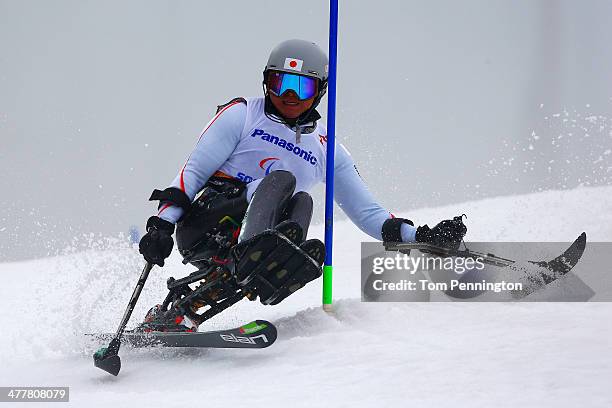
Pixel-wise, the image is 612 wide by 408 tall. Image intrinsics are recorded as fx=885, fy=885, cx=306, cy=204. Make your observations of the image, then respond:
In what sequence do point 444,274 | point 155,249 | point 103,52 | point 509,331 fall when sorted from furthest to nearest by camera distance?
point 103,52 → point 444,274 → point 155,249 → point 509,331

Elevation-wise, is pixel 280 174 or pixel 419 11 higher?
pixel 419 11

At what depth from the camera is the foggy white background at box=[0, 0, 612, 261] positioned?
729 cm

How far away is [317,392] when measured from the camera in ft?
8.54

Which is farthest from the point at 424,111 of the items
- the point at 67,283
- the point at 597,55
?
the point at 67,283

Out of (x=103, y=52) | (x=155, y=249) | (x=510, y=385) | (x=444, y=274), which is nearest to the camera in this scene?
(x=510, y=385)

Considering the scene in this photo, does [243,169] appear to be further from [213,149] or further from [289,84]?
[289,84]

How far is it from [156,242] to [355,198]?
3.59 ft

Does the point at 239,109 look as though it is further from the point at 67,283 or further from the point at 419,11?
the point at 419,11

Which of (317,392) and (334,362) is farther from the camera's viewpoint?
(334,362)

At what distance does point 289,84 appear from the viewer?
369 cm

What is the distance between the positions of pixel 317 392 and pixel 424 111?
538 centimetres

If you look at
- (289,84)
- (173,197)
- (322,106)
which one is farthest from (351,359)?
(322,106)

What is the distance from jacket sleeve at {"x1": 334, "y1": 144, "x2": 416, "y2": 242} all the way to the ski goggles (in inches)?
16.2

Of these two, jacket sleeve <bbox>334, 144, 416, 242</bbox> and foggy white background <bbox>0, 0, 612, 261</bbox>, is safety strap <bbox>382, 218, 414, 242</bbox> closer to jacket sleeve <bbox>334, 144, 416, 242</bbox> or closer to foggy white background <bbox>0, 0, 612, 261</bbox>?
jacket sleeve <bbox>334, 144, 416, 242</bbox>
